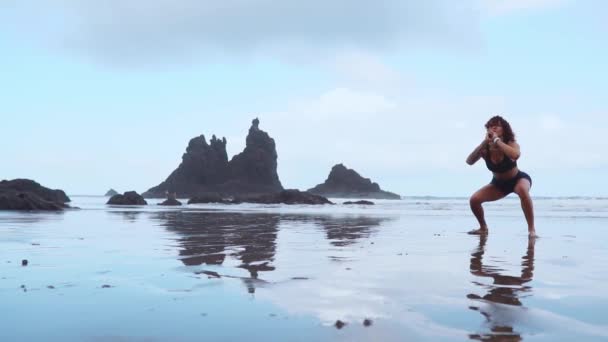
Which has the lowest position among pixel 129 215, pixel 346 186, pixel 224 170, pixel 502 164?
pixel 129 215

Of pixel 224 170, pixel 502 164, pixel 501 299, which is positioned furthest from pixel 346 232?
pixel 224 170

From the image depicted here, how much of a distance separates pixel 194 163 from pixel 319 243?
128m

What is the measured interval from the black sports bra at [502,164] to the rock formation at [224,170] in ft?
382

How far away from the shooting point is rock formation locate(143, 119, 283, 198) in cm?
12694

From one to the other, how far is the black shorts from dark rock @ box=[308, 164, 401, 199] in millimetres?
132781

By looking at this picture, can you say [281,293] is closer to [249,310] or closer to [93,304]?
[249,310]

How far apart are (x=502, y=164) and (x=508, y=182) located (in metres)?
0.41

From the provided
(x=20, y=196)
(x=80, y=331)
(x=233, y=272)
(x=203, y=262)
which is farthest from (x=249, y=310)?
(x=20, y=196)

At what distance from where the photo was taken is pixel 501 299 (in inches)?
120

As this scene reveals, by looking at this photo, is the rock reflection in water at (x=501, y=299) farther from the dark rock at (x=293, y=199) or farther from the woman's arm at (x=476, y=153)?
the dark rock at (x=293, y=199)

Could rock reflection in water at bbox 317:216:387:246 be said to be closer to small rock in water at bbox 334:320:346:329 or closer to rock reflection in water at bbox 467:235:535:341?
rock reflection in water at bbox 467:235:535:341

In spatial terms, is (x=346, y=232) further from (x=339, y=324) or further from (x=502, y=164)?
(x=339, y=324)

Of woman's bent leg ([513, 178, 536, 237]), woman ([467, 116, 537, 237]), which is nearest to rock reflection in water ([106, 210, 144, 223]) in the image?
woman ([467, 116, 537, 237])

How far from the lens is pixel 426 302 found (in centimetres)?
301
